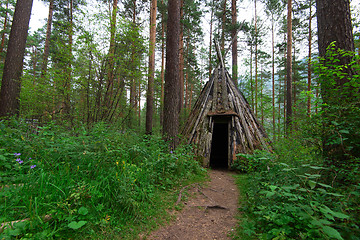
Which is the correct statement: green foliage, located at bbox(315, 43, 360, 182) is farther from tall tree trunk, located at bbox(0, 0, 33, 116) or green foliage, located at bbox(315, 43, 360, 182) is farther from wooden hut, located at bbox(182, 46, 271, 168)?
tall tree trunk, located at bbox(0, 0, 33, 116)

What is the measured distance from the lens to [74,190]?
1899 mm

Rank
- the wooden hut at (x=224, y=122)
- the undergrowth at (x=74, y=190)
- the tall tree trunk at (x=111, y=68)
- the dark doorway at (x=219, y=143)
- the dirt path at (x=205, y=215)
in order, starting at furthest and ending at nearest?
the dark doorway at (x=219, y=143) → the wooden hut at (x=224, y=122) → the tall tree trunk at (x=111, y=68) → the dirt path at (x=205, y=215) → the undergrowth at (x=74, y=190)

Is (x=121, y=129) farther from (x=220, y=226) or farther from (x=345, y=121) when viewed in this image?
(x=345, y=121)

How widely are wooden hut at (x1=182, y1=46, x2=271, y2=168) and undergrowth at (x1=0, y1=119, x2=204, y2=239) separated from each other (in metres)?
2.76

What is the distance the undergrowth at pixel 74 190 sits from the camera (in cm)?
162

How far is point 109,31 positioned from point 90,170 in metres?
4.30

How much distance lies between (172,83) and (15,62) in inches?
213

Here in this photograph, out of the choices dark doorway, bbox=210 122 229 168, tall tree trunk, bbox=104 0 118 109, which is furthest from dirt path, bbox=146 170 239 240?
dark doorway, bbox=210 122 229 168

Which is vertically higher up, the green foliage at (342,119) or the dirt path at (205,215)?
the green foliage at (342,119)

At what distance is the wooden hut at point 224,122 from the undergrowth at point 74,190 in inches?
109

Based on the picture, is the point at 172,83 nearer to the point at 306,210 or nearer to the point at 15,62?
the point at 306,210

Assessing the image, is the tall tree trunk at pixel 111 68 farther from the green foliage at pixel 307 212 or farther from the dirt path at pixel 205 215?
the green foliage at pixel 307 212

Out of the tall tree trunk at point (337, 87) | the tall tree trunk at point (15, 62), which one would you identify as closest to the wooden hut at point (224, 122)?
the tall tree trunk at point (337, 87)

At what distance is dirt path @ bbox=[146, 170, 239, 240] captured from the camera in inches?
84.2
